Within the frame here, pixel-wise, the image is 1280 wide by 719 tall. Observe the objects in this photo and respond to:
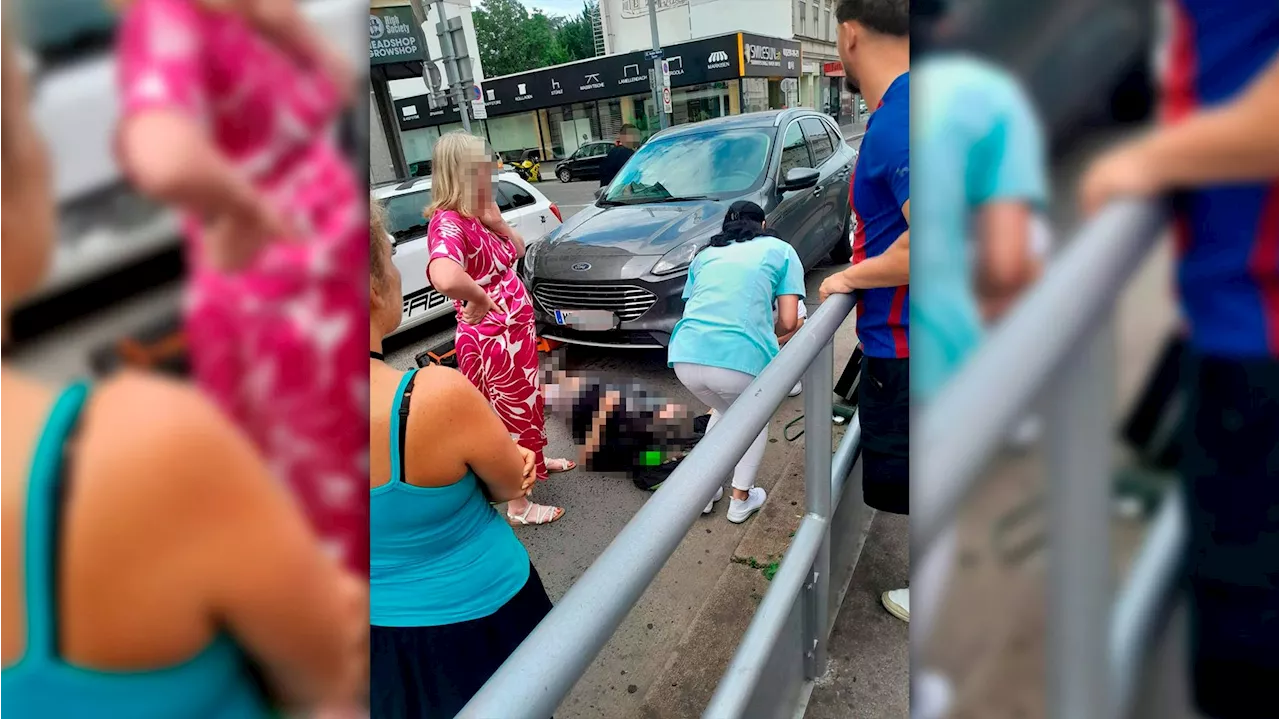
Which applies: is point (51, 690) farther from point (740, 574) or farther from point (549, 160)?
point (740, 574)

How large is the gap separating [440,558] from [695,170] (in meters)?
3.22

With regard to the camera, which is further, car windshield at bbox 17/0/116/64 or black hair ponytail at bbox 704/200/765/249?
black hair ponytail at bbox 704/200/765/249

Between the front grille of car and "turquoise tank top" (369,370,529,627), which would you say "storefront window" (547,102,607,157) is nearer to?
"turquoise tank top" (369,370,529,627)

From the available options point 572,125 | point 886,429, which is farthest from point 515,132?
point 886,429

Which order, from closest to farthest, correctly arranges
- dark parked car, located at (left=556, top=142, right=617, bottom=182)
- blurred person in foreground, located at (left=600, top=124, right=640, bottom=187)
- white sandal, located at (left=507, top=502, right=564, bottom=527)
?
blurred person in foreground, located at (left=600, top=124, right=640, bottom=187) < dark parked car, located at (left=556, top=142, right=617, bottom=182) < white sandal, located at (left=507, top=502, right=564, bottom=527)

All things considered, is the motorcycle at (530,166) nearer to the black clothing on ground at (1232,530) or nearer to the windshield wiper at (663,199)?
the black clothing on ground at (1232,530)

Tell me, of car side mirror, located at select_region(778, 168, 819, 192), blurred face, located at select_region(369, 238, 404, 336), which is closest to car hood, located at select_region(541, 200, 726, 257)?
car side mirror, located at select_region(778, 168, 819, 192)

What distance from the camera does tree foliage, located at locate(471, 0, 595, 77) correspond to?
0.91m

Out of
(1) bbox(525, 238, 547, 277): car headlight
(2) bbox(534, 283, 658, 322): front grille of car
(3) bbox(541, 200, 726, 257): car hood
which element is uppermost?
(3) bbox(541, 200, 726, 257): car hood

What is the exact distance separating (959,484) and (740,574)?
2.42 m

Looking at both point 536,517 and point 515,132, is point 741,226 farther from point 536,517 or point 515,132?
point 515,132

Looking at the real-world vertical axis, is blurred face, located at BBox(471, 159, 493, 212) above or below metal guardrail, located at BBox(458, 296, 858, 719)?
above

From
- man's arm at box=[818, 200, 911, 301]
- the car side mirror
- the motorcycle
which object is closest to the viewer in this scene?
man's arm at box=[818, 200, 911, 301]

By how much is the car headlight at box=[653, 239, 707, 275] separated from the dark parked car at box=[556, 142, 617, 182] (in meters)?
1.01
